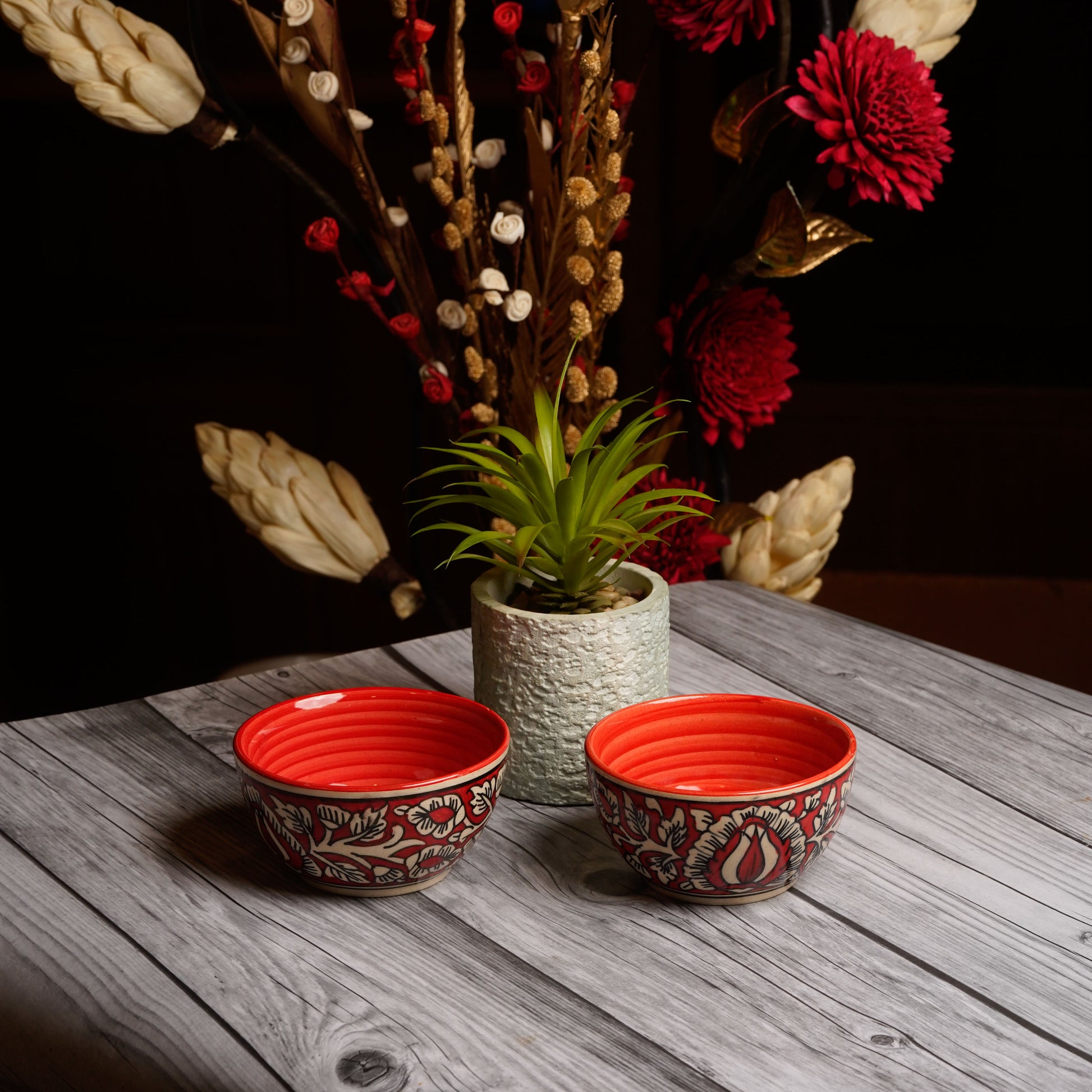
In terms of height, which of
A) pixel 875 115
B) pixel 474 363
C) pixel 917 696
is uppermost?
pixel 875 115

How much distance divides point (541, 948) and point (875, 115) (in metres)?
0.70

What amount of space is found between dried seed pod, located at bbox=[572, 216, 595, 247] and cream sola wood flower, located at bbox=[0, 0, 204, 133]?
0.36 metres

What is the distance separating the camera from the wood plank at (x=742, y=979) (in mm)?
568

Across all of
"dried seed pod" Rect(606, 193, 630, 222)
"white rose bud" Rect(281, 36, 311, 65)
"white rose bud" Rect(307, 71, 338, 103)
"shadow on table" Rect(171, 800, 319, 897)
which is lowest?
"shadow on table" Rect(171, 800, 319, 897)

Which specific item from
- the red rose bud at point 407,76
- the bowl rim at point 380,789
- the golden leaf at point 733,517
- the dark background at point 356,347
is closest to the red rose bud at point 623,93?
the red rose bud at point 407,76

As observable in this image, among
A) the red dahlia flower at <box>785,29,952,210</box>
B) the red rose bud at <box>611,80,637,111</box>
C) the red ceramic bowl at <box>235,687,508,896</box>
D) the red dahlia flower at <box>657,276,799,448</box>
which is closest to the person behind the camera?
the red ceramic bowl at <box>235,687,508,896</box>

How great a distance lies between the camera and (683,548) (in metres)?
1.21

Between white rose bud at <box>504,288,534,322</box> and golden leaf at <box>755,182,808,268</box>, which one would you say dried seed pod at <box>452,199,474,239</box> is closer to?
white rose bud at <box>504,288,534,322</box>

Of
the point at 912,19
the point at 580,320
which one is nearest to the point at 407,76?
the point at 580,320

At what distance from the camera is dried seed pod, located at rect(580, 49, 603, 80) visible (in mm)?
1022

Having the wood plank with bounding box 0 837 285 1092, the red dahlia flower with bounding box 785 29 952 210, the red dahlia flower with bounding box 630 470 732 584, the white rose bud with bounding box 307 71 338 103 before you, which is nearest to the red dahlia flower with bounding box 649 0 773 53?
the red dahlia flower with bounding box 785 29 952 210

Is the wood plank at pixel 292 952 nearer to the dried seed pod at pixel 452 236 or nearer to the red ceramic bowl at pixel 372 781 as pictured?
the red ceramic bowl at pixel 372 781

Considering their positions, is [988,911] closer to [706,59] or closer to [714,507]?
[714,507]

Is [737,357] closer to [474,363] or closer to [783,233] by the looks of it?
[783,233]
